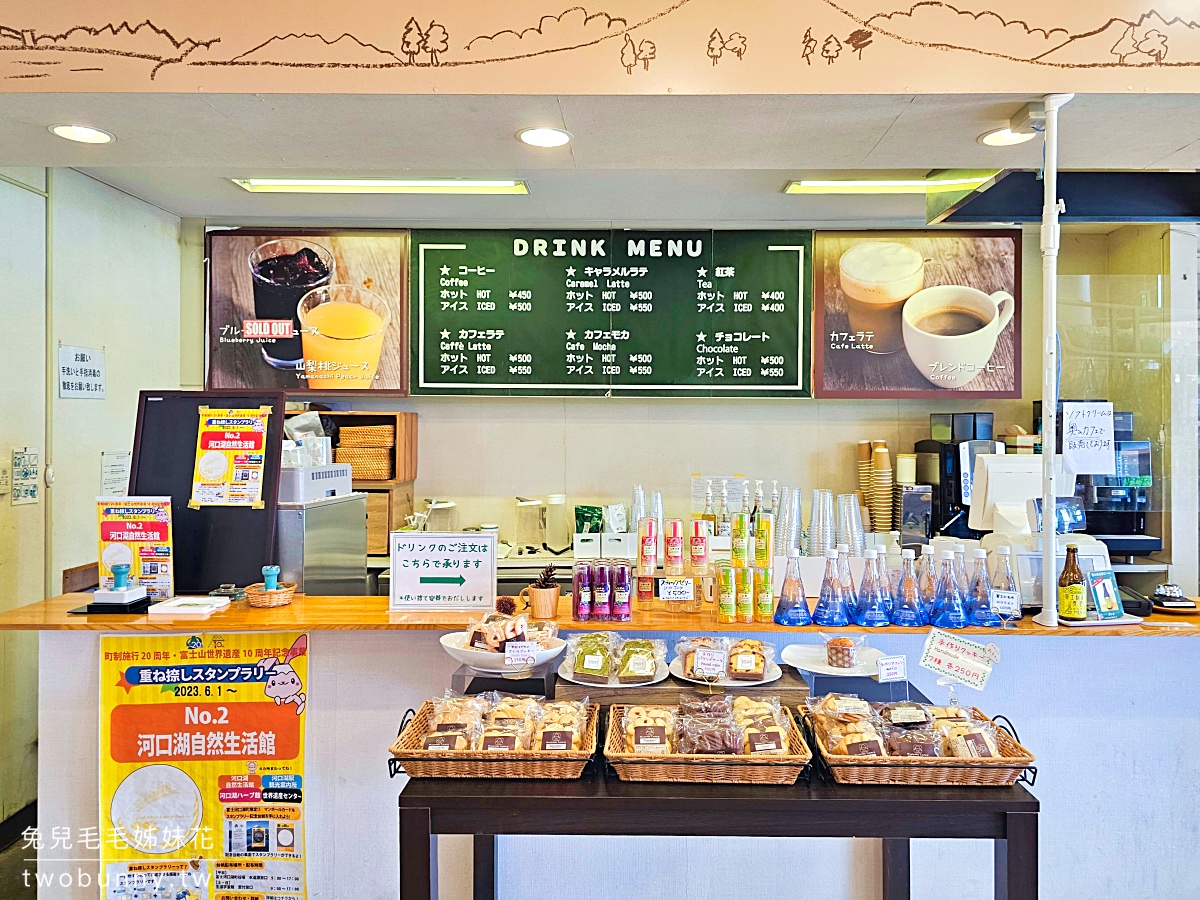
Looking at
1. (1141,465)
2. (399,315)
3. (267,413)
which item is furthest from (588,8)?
(1141,465)

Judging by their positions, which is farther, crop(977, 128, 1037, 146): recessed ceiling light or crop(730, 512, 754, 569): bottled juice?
crop(730, 512, 754, 569): bottled juice

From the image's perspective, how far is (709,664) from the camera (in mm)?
1992

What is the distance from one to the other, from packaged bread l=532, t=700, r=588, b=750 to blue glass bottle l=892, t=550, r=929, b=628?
2.95 feet

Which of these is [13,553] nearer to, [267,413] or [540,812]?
[267,413]

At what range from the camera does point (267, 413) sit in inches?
110

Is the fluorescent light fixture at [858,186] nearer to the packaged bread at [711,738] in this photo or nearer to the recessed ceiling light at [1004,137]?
the recessed ceiling light at [1004,137]

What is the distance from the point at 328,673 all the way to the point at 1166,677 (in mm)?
2260

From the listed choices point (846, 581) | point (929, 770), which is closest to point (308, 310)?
point (846, 581)

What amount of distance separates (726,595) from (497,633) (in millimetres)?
618

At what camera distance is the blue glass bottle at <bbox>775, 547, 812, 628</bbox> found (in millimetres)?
2252

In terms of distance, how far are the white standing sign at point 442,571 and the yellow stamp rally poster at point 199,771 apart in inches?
13.6

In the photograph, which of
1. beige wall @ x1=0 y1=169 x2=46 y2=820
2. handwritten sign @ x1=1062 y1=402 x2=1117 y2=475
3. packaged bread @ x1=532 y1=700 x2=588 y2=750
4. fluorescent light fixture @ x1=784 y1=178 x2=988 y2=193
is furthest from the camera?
fluorescent light fixture @ x1=784 y1=178 x2=988 y2=193

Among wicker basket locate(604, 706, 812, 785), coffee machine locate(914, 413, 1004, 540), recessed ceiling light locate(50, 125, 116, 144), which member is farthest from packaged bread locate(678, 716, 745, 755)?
coffee machine locate(914, 413, 1004, 540)

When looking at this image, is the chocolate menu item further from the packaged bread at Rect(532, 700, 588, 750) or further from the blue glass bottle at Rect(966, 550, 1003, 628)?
the blue glass bottle at Rect(966, 550, 1003, 628)
